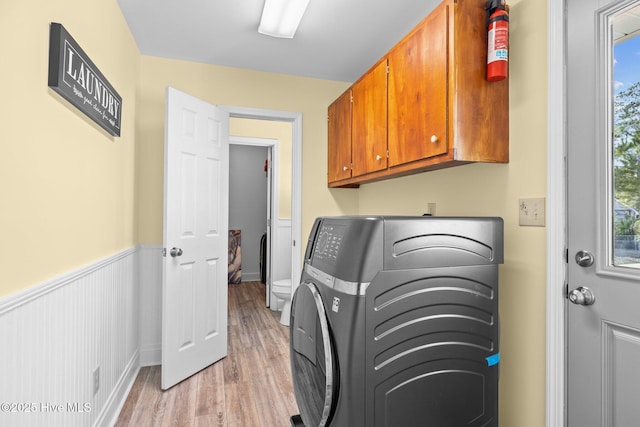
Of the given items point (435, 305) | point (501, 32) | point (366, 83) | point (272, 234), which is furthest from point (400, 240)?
point (272, 234)

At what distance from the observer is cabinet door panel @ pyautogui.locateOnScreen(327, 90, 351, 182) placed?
269 cm

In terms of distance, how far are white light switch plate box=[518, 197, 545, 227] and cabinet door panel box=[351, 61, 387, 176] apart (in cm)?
83

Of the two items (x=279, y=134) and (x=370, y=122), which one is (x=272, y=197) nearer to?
(x=279, y=134)

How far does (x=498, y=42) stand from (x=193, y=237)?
2183mm

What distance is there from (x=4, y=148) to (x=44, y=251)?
15.5 inches

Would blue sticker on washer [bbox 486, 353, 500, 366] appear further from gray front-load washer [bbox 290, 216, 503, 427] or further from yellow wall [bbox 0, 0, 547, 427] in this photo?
yellow wall [bbox 0, 0, 547, 427]

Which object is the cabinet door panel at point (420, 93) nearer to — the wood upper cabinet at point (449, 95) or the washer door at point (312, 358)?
the wood upper cabinet at point (449, 95)

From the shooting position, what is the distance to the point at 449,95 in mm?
1531

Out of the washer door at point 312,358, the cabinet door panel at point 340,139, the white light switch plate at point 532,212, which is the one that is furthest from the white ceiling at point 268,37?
the washer door at point 312,358

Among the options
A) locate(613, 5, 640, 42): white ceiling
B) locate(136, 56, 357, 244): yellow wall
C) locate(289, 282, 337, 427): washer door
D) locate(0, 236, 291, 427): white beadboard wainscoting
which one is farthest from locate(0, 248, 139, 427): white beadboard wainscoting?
locate(613, 5, 640, 42): white ceiling

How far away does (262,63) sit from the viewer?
9.43ft

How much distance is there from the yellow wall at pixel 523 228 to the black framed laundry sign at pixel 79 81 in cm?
185

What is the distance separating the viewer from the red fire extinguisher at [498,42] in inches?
58.8

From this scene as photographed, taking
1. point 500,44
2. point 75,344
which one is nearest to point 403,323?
point 500,44
